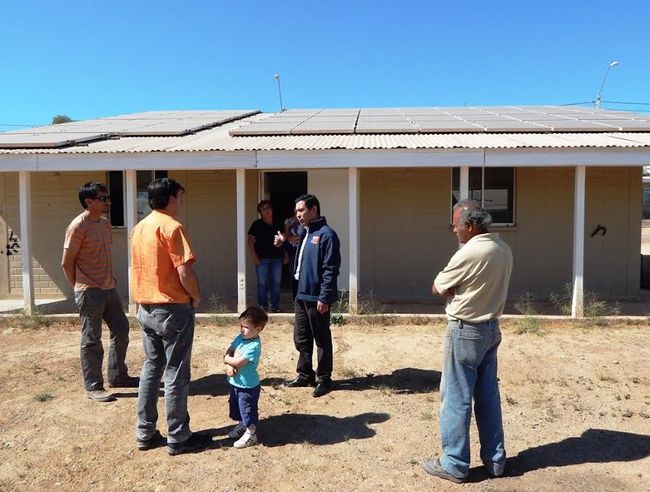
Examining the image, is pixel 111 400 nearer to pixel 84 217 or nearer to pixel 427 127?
pixel 84 217

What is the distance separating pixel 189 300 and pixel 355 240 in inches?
171

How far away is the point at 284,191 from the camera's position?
1120 centimetres

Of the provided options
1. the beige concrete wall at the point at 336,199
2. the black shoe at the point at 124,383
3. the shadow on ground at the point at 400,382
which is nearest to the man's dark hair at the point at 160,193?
the black shoe at the point at 124,383

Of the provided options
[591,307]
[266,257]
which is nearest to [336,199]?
[266,257]

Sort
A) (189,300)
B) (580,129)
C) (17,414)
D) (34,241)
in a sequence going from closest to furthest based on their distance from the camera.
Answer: (189,300) → (17,414) → (580,129) → (34,241)

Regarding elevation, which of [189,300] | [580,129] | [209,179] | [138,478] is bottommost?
[138,478]

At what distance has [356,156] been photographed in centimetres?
771

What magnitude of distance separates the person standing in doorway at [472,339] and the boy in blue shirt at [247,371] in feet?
4.28

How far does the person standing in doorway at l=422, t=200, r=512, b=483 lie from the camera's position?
10.8 feet

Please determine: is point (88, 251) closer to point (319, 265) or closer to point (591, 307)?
point (319, 265)

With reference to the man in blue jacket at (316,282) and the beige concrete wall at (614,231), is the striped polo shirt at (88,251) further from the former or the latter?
the beige concrete wall at (614,231)

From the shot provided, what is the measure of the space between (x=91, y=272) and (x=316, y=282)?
1948 millimetres

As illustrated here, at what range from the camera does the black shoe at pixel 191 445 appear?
383cm

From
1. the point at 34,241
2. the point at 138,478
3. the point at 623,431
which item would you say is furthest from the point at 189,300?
the point at 34,241
